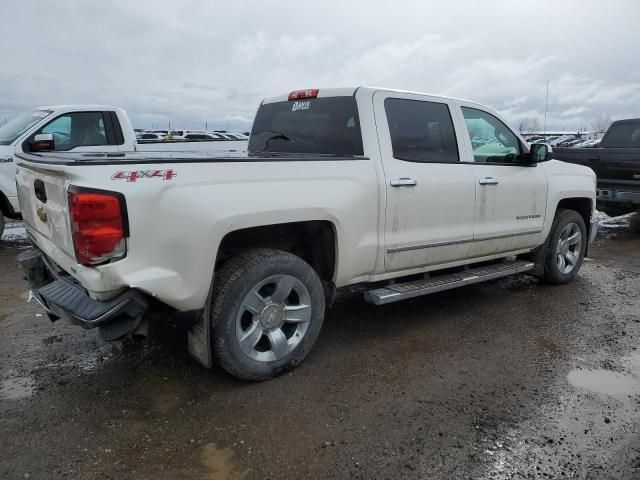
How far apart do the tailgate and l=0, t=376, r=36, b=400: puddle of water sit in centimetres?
87

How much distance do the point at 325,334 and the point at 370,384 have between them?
37.3 inches

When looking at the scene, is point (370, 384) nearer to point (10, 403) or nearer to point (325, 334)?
point (325, 334)

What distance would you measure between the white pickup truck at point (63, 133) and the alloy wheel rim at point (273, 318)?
5.04m

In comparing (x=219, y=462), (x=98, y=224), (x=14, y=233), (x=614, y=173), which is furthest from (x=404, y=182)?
(x=14, y=233)

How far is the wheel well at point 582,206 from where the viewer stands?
5.91m

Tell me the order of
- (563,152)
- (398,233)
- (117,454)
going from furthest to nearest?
1. (563,152)
2. (398,233)
3. (117,454)

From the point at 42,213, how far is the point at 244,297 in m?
1.43

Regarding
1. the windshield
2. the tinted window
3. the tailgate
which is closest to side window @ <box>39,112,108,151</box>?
the windshield

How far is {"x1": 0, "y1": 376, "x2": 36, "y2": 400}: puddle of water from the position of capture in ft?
10.8

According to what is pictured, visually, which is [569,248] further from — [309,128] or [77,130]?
[77,130]

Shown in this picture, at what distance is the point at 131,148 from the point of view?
8.07 metres

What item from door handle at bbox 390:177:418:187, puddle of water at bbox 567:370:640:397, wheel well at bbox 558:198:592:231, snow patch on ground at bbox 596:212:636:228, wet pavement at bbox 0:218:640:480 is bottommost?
snow patch on ground at bbox 596:212:636:228

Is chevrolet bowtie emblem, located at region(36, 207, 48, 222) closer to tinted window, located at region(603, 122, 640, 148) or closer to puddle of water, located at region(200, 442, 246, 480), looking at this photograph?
puddle of water, located at region(200, 442, 246, 480)

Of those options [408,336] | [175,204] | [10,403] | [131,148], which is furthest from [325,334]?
[131,148]
